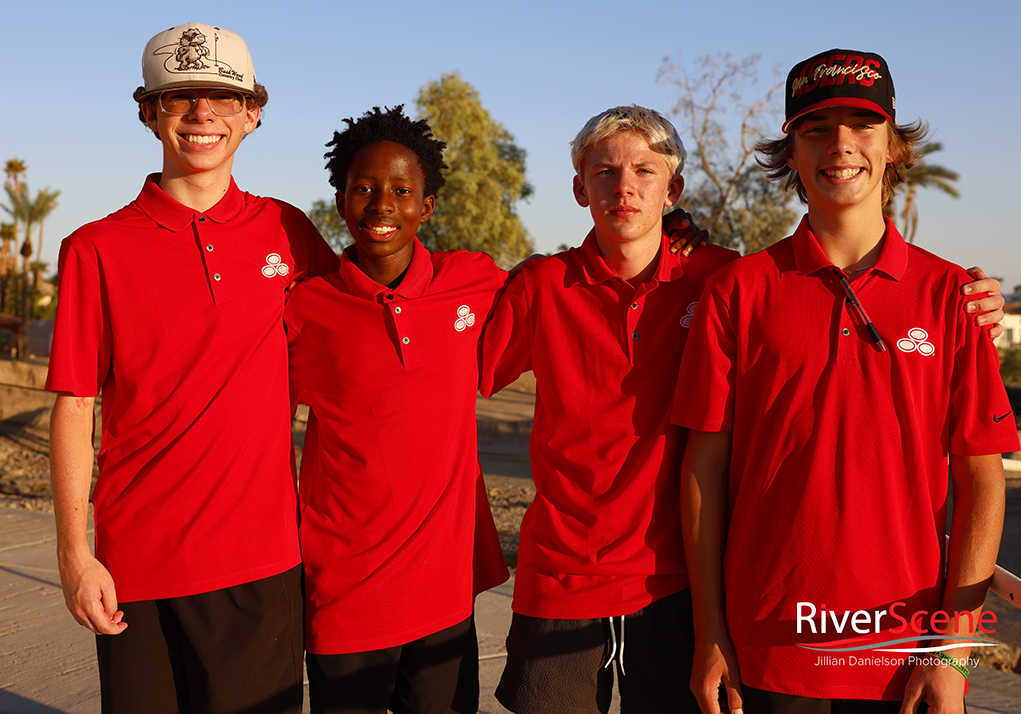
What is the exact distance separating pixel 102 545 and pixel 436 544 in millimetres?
1019

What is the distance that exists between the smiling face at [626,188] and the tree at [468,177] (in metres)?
24.8

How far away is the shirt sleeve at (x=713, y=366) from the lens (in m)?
2.37

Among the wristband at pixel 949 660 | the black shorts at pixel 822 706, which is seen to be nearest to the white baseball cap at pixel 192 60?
the black shorts at pixel 822 706

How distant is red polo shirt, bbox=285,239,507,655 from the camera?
Answer: 2709 millimetres

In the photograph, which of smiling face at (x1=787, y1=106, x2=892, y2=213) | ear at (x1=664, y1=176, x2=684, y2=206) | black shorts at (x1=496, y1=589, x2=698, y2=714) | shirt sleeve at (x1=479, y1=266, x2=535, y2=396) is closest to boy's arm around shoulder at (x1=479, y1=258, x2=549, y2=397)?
shirt sleeve at (x1=479, y1=266, x2=535, y2=396)

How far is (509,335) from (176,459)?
114cm

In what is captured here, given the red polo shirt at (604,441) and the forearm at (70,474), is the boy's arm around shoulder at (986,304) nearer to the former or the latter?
the red polo shirt at (604,441)

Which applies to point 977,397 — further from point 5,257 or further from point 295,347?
point 5,257

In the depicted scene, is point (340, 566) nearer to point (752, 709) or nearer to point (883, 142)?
point (752, 709)

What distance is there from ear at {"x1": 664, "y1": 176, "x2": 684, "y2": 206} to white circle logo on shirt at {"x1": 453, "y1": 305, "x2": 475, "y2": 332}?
2.54ft

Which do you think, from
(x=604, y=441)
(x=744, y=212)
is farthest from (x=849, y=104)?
(x=744, y=212)

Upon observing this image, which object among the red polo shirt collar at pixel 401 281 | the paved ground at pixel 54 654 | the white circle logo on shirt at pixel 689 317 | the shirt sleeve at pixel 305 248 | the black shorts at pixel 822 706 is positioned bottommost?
the paved ground at pixel 54 654

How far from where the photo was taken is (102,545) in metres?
2.63

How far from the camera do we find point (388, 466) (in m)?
2.73
